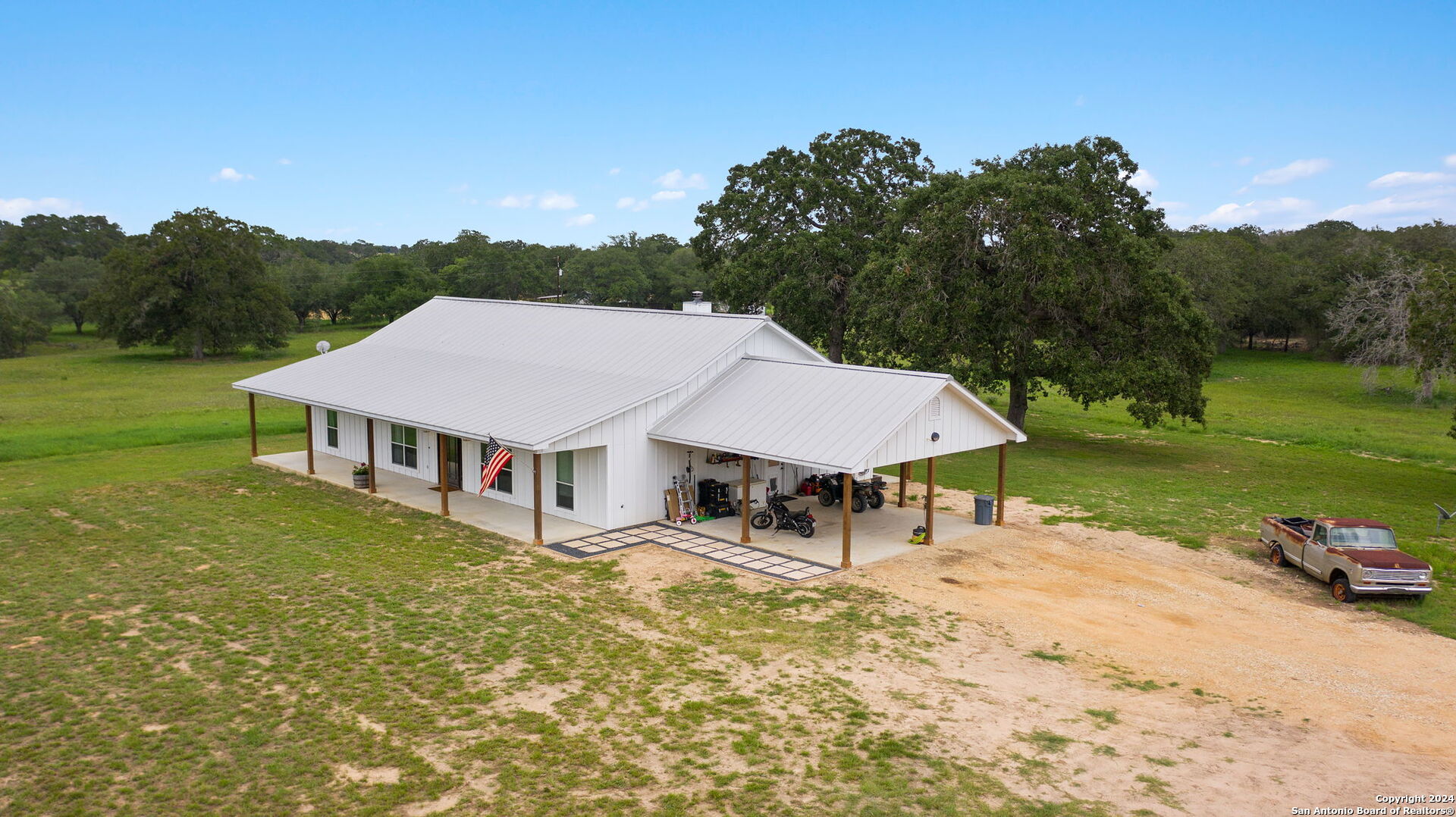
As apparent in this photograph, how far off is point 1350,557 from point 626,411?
1405 cm

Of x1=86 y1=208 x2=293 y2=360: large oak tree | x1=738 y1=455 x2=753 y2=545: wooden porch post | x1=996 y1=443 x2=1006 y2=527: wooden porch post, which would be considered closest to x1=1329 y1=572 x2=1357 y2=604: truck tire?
x1=996 y1=443 x2=1006 y2=527: wooden porch post

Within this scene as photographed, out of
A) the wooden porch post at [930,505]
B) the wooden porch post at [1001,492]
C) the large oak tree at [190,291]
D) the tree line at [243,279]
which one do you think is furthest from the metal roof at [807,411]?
the large oak tree at [190,291]

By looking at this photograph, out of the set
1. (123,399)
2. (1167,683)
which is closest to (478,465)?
(1167,683)

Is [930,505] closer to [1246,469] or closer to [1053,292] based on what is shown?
[1053,292]

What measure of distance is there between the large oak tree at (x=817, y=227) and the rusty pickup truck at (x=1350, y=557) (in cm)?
2093

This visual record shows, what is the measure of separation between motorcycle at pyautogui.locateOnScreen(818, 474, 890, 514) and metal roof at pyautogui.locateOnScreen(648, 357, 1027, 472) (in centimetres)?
299

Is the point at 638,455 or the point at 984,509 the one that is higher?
the point at 638,455

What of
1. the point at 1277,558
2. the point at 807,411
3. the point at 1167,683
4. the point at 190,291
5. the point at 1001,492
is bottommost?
the point at 1167,683

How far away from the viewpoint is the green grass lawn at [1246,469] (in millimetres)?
22516

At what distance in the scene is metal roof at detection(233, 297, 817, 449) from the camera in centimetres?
2203

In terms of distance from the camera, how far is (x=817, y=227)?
1576 inches

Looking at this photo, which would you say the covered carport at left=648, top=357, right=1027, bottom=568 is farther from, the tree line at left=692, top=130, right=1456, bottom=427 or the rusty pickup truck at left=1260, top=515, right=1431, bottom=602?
the tree line at left=692, top=130, right=1456, bottom=427

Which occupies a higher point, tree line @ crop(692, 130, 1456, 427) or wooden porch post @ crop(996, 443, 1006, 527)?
tree line @ crop(692, 130, 1456, 427)

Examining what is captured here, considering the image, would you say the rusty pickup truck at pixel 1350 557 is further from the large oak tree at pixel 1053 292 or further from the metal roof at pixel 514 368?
the metal roof at pixel 514 368
